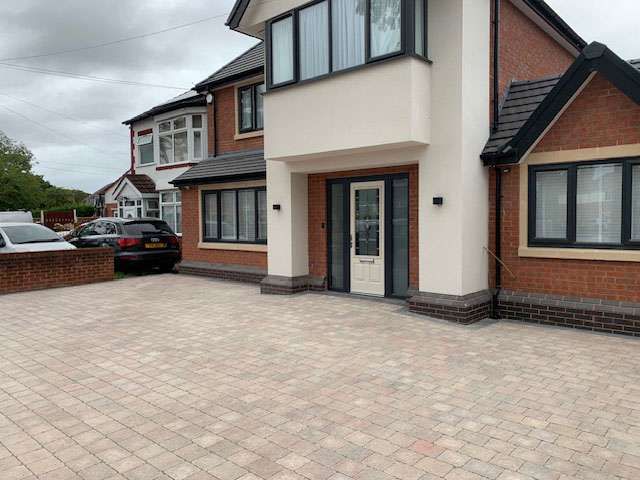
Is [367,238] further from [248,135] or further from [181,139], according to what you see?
[181,139]

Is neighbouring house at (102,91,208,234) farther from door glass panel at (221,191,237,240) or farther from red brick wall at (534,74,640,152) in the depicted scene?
red brick wall at (534,74,640,152)

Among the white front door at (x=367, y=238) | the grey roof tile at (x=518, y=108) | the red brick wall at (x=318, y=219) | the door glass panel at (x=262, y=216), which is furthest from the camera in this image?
the door glass panel at (x=262, y=216)

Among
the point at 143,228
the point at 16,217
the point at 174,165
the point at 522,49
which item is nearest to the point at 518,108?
the point at 522,49

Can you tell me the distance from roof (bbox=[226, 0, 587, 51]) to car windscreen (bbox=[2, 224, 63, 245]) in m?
7.37

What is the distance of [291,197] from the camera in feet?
33.4

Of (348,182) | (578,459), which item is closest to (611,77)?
(348,182)

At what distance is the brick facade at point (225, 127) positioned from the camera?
1334 centimetres

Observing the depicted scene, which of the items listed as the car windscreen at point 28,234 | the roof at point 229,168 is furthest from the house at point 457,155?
the car windscreen at point 28,234

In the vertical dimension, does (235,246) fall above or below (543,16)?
below

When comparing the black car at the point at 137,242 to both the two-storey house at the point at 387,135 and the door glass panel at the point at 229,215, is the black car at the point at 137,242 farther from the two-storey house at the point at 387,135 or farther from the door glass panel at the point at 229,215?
the two-storey house at the point at 387,135

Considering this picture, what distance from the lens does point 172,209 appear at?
19750 millimetres

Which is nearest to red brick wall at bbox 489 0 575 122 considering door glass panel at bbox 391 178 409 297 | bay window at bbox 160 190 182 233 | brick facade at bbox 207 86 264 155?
door glass panel at bbox 391 178 409 297

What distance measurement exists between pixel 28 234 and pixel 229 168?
5.48 m

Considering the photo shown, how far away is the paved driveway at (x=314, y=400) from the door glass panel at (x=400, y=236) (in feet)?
3.41
